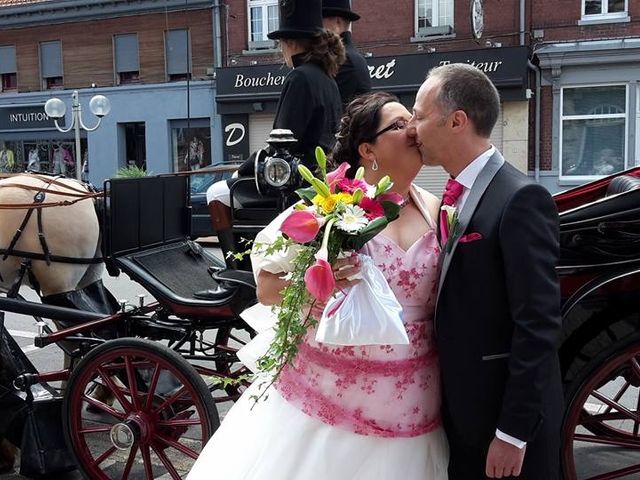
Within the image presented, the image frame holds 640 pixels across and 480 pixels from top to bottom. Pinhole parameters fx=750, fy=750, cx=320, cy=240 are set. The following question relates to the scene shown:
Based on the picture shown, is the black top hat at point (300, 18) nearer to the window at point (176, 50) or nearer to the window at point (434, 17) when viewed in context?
the window at point (434, 17)

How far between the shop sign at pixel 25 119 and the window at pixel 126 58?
2.53 metres

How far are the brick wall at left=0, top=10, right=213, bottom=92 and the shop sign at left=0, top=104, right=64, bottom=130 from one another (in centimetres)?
72

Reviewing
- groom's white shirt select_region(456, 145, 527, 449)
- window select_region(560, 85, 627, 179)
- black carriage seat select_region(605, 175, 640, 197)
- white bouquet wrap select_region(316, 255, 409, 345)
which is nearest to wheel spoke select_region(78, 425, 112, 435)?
white bouquet wrap select_region(316, 255, 409, 345)

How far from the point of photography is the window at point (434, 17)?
18188mm

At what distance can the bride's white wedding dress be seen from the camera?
216cm

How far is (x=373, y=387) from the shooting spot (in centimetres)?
217

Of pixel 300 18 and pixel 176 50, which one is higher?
pixel 176 50

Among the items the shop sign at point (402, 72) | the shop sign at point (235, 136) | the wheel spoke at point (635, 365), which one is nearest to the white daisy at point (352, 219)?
the wheel spoke at point (635, 365)

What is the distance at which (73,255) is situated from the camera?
4348 millimetres

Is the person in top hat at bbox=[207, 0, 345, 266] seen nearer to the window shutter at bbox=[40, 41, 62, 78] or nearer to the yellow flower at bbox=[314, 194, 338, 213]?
the yellow flower at bbox=[314, 194, 338, 213]

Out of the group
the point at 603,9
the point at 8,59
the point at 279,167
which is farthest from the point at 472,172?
the point at 8,59

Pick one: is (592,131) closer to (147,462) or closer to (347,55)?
(347,55)

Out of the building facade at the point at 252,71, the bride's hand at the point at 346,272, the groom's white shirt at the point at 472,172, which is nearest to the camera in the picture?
the bride's hand at the point at 346,272

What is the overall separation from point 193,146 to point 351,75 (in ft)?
56.2
